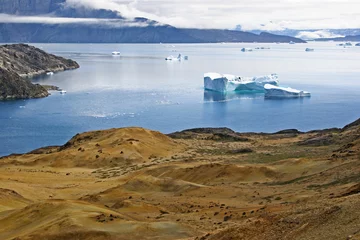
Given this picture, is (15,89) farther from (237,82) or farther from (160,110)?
(237,82)

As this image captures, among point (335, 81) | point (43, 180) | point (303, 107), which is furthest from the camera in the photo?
point (335, 81)

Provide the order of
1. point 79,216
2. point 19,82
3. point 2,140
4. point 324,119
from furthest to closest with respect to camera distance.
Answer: point 19,82 < point 324,119 < point 2,140 < point 79,216

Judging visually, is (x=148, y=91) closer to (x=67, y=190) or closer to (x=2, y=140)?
(x=2, y=140)

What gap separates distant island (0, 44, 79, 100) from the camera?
87.2m

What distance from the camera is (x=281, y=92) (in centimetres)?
8212

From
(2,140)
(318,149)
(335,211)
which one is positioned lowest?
(2,140)

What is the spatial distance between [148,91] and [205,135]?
4615cm

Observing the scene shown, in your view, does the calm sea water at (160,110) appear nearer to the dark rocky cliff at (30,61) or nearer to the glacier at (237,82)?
the glacier at (237,82)

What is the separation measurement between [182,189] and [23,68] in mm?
108096

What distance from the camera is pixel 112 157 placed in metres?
36.2

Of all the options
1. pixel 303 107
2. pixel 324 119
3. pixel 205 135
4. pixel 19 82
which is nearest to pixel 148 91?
pixel 19 82

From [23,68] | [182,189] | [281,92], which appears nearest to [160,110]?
[281,92]

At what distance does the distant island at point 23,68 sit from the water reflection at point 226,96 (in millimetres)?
26284

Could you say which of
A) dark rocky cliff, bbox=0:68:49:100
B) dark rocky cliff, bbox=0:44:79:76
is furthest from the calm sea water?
dark rocky cliff, bbox=0:44:79:76
